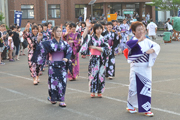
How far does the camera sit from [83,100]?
23.5 ft

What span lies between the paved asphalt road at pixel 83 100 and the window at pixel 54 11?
34817 millimetres

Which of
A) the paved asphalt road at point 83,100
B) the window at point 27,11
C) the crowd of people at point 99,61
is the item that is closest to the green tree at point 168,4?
the window at point 27,11

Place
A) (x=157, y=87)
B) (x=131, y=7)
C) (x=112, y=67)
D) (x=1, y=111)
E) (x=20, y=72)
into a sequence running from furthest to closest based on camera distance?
(x=131, y=7) → (x=20, y=72) → (x=112, y=67) → (x=157, y=87) → (x=1, y=111)

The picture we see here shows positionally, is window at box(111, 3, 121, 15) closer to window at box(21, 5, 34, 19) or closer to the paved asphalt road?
window at box(21, 5, 34, 19)

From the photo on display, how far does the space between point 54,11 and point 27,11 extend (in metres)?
4.09

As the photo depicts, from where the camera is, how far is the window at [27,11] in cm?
4278

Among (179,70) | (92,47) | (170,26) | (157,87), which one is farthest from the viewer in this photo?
(170,26)

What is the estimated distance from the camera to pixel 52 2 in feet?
146

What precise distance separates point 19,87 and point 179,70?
572 centimetres

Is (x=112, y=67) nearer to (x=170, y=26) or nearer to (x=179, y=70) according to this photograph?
(x=179, y=70)

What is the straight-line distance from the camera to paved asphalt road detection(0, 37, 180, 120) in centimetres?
589

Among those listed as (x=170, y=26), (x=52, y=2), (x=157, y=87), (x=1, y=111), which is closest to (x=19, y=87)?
(x=1, y=111)

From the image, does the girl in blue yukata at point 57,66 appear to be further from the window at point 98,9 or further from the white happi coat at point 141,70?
the window at point 98,9

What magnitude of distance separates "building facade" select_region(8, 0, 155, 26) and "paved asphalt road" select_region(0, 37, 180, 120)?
33146 mm
